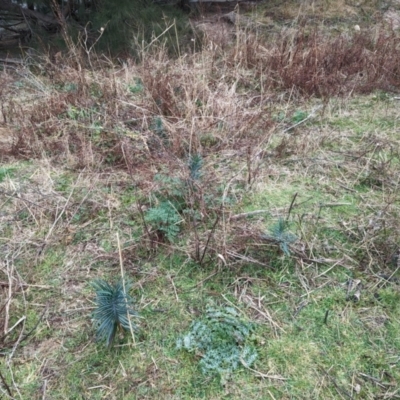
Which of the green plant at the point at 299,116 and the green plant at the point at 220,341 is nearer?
the green plant at the point at 220,341

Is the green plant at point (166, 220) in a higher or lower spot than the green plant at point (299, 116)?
higher

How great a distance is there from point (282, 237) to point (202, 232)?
0.42 m

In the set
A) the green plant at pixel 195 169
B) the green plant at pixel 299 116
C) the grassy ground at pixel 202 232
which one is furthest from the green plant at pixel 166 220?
the green plant at pixel 299 116

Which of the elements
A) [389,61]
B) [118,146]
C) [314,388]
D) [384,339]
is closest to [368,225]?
[384,339]

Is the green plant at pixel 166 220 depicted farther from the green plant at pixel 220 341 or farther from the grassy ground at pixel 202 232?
the green plant at pixel 220 341

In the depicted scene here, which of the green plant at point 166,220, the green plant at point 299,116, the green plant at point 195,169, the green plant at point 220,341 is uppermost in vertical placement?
the green plant at point 195,169

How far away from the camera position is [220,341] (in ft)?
4.91

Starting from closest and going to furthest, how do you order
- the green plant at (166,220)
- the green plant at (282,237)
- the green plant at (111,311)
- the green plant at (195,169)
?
the green plant at (111,311) < the green plant at (282,237) < the green plant at (166,220) < the green plant at (195,169)

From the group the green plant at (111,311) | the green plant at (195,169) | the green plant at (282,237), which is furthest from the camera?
the green plant at (195,169)

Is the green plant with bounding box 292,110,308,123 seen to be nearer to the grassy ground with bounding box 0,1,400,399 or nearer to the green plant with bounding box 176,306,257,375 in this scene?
the grassy ground with bounding box 0,1,400,399

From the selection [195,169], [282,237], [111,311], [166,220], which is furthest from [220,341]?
[195,169]

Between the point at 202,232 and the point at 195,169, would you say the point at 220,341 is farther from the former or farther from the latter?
the point at 195,169

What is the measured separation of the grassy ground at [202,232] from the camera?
1437 millimetres

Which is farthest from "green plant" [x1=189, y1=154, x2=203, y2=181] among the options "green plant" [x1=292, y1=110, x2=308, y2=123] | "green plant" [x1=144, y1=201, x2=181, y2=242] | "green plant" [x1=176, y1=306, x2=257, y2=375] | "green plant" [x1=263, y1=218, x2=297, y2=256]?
"green plant" [x1=292, y1=110, x2=308, y2=123]
